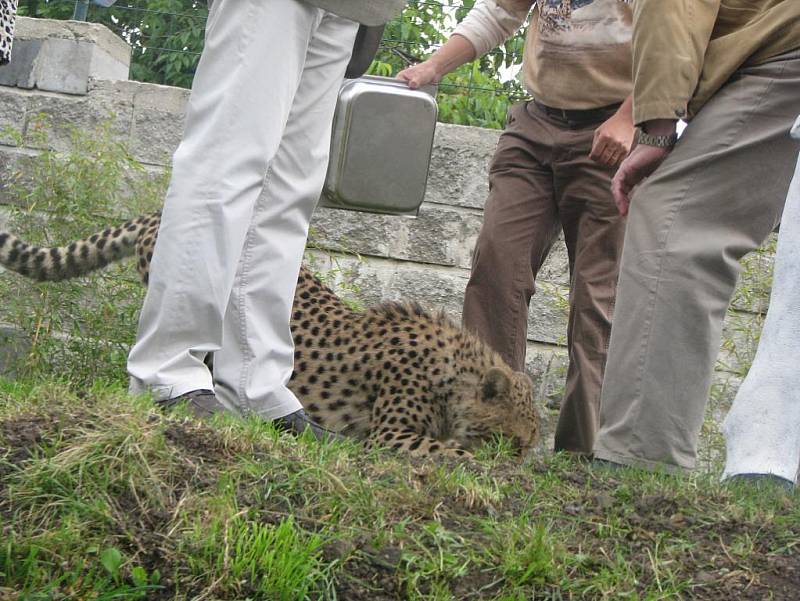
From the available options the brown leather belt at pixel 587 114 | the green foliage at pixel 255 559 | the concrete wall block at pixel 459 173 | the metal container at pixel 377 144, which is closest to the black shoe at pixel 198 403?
the green foliage at pixel 255 559

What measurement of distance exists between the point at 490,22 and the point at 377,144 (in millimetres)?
908

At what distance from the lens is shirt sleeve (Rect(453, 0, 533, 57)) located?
4.99 meters

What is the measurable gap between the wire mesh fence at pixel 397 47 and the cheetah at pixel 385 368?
2045 millimetres

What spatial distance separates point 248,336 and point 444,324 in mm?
1569

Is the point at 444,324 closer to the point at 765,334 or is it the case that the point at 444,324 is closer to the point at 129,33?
the point at 765,334

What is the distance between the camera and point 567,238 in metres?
4.83

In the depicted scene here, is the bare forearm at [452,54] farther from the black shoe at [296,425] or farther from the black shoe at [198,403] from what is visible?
the black shoe at [198,403]

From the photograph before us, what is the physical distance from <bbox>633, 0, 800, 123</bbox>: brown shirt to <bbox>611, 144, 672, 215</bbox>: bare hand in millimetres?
130

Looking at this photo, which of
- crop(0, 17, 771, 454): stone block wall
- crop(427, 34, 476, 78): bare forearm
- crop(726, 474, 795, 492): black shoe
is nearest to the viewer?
crop(726, 474, 795, 492): black shoe

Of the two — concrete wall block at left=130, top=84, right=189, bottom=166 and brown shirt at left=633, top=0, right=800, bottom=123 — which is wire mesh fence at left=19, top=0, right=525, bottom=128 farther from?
brown shirt at left=633, top=0, right=800, bottom=123

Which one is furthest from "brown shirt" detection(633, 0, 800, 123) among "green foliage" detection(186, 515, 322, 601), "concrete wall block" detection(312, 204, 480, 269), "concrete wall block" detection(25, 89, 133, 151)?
"concrete wall block" detection(25, 89, 133, 151)

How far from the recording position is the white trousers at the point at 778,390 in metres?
3.03

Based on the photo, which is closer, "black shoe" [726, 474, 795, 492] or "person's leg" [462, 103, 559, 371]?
"black shoe" [726, 474, 795, 492]

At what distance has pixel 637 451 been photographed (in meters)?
3.43
